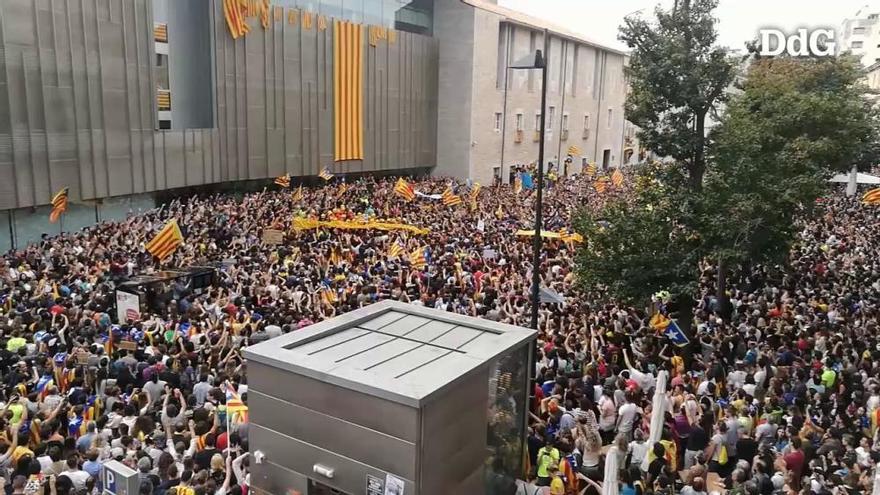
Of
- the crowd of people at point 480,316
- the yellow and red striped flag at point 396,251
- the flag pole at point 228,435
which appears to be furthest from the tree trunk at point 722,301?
the flag pole at point 228,435

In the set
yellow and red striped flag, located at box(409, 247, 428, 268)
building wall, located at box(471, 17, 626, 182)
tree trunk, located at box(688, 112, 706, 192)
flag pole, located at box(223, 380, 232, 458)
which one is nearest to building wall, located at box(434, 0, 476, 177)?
building wall, located at box(471, 17, 626, 182)

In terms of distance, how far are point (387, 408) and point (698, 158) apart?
9.91 metres

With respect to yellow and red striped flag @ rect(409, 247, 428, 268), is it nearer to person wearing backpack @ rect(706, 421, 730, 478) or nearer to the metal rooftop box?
person wearing backpack @ rect(706, 421, 730, 478)

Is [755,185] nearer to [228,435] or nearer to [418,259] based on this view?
[418,259]

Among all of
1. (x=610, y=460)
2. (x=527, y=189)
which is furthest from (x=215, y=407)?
(x=527, y=189)

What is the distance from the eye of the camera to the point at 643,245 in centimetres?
1289

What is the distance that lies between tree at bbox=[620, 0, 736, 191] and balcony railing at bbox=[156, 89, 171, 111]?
2102 centimetres

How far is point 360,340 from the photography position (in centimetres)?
684

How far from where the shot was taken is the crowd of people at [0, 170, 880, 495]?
25.1 ft

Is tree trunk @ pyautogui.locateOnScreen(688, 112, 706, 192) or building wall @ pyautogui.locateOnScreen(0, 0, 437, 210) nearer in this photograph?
tree trunk @ pyautogui.locateOnScreen(688, 112, 706, 192)

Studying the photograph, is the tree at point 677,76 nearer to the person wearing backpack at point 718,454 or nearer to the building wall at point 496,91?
the person wearing backpack at point 718,454

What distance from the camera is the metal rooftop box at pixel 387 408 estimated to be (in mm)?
5531

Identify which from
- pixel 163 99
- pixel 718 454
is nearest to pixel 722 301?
pixel 718 454

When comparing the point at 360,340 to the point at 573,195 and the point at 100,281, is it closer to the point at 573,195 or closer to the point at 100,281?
the point at 100,281
